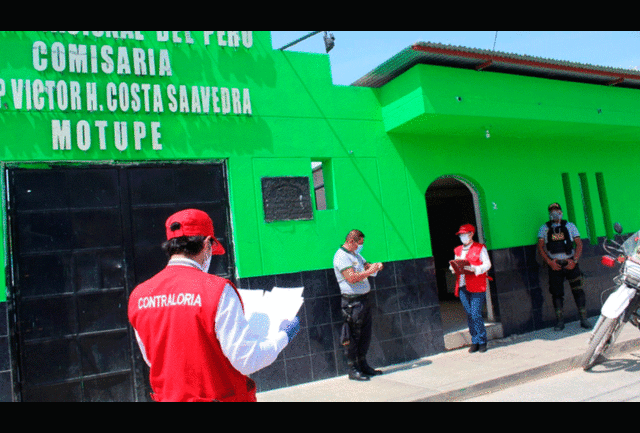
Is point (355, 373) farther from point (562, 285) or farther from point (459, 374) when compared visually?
point (562, 285)

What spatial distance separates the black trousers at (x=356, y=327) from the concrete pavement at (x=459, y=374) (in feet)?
1.23

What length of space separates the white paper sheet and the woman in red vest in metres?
5.36

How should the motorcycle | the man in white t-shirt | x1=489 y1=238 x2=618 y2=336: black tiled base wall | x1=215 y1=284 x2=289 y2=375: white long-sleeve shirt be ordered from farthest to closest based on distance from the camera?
x1=489 y1=238 x2=618 y2=336: black tiled base wall
the man in white t-shirt
the motorcycle
x1=215 y1=284 x2=289 y2=375: white long-sleeve shirt

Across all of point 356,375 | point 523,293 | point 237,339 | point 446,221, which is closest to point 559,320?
point 523,293

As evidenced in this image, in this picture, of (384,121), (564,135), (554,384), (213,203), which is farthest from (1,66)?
(564,135)

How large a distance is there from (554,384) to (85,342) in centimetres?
546

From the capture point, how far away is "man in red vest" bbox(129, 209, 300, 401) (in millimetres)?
1840

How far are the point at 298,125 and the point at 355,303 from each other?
2.62m

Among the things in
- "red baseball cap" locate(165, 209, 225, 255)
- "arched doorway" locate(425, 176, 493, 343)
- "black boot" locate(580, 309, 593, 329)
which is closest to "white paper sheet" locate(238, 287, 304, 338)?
"red baseball cap" locate(165, 209, 225, 255)

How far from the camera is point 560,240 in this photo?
8305 millimetres

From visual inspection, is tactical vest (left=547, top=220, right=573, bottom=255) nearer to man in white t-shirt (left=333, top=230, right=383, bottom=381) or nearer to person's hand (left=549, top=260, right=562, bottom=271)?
person's hand (left=549, top=260, right=562, bottom=271)

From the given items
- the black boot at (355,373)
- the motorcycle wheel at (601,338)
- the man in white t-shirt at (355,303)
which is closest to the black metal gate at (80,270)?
the man in white t-shirt at (355,303)
